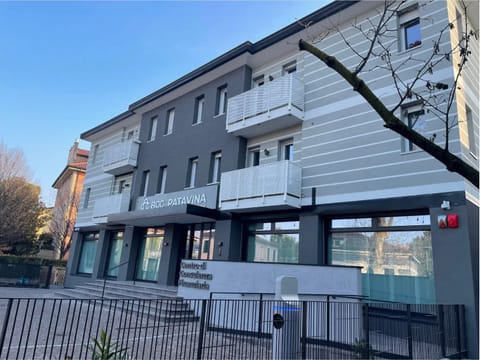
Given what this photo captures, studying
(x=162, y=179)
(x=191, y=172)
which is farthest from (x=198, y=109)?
(x=162, y=179)

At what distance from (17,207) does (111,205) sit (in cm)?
1121

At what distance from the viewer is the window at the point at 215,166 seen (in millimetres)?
14608

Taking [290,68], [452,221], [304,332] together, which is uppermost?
[290,68]

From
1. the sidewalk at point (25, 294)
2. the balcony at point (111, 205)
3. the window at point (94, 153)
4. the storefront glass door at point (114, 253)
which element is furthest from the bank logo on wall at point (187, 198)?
the window at point (94, 153)

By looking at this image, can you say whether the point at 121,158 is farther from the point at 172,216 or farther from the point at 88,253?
the point at 172,216

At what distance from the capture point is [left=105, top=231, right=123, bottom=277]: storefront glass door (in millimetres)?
18773

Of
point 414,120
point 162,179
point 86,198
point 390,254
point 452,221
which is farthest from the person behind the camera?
point 86,198

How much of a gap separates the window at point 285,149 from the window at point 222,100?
3517 millimetres

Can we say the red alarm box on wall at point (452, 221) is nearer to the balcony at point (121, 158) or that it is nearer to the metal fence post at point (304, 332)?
the metal fence post at point (304, 332)

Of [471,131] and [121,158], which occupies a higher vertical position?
[121,158]

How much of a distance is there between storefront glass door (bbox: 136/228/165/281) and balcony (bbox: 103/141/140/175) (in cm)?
394

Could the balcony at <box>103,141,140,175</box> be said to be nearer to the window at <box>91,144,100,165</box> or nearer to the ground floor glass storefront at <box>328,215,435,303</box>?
the window at <box>91,144,100,165</box>

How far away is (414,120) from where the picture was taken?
386 inches

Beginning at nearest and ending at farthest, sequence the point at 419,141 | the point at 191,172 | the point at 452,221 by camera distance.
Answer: the point at 419,141 < the point at 452,221 < the point at 191,172
